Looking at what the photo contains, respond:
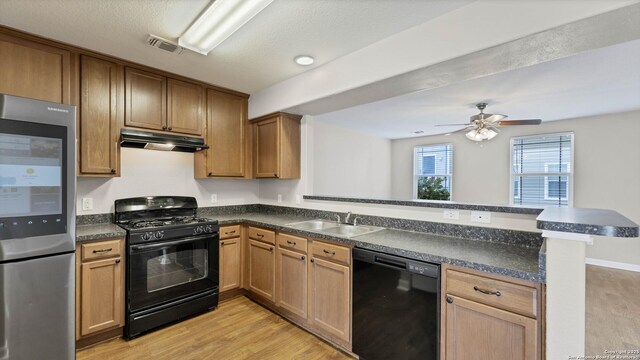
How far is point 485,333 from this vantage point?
4.91 feet

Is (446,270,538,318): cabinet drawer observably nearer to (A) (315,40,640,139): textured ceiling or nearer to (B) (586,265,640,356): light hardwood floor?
(B) (586,265,640,356): light hardwood floor

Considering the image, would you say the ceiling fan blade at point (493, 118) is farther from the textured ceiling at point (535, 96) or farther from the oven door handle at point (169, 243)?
the oven door handle at point (169, 243)

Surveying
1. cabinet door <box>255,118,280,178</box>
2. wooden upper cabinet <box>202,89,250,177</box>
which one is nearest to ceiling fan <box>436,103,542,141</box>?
cabinet door <box>255,118,280,178</box>

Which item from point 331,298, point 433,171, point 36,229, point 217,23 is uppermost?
point 217,23

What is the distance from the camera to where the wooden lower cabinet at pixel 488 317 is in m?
1.36

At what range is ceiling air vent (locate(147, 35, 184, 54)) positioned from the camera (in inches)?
83.4

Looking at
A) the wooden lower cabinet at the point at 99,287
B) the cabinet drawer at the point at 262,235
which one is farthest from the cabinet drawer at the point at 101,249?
the cabinet drawer at the point at 262,235

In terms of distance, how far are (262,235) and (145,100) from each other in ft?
5.79

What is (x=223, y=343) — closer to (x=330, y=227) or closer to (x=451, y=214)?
(x=330, y=227)

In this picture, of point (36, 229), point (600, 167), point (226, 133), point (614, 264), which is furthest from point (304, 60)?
point (614, 264)

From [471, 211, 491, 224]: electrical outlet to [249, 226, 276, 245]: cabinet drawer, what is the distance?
1.78m

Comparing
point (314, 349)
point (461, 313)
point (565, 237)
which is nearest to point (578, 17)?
point (565, 237)

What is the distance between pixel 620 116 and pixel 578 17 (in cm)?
475

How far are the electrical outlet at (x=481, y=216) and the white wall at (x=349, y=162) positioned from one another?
2547 millimetres
